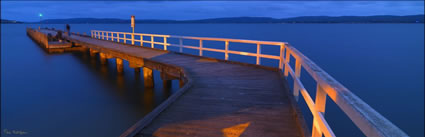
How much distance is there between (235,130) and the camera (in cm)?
336

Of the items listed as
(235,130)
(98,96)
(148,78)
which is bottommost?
(98,96)

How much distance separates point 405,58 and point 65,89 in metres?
35.0

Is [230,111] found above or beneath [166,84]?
above

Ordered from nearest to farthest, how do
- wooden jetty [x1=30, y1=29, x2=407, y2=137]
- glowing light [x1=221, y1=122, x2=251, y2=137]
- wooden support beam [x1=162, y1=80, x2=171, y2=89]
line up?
1. wooden jetty [x1=30, y1=29, x2=407, y2=137]
2. glowing light [x1=221, y1=122, x2=251, y2=137]
3. wooden support beam [x1=162, y1=80, x2=171, y2=89]

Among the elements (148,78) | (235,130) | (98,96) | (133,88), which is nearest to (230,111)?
(235,130)

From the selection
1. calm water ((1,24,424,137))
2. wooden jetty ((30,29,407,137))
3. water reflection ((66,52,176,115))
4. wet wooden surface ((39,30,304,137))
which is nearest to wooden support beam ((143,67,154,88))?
water reflection ((66,52,176,115))

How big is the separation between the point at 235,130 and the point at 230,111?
72 cm

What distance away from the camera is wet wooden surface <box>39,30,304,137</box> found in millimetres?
3332

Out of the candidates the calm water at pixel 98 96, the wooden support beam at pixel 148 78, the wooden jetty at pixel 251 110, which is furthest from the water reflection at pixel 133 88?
the wooden jetty at pixel 251 110

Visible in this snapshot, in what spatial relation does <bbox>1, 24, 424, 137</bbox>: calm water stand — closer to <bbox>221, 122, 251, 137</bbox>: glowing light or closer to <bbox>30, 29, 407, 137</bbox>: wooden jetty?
<bbox>30, 29, 407, 137</bbox>: wooden jetty

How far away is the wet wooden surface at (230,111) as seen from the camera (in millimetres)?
3332

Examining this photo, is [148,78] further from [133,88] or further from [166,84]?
[133,88]

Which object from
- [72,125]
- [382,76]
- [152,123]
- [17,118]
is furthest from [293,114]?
[382,76]

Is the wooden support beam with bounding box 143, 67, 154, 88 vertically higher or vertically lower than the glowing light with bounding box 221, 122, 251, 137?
lower
